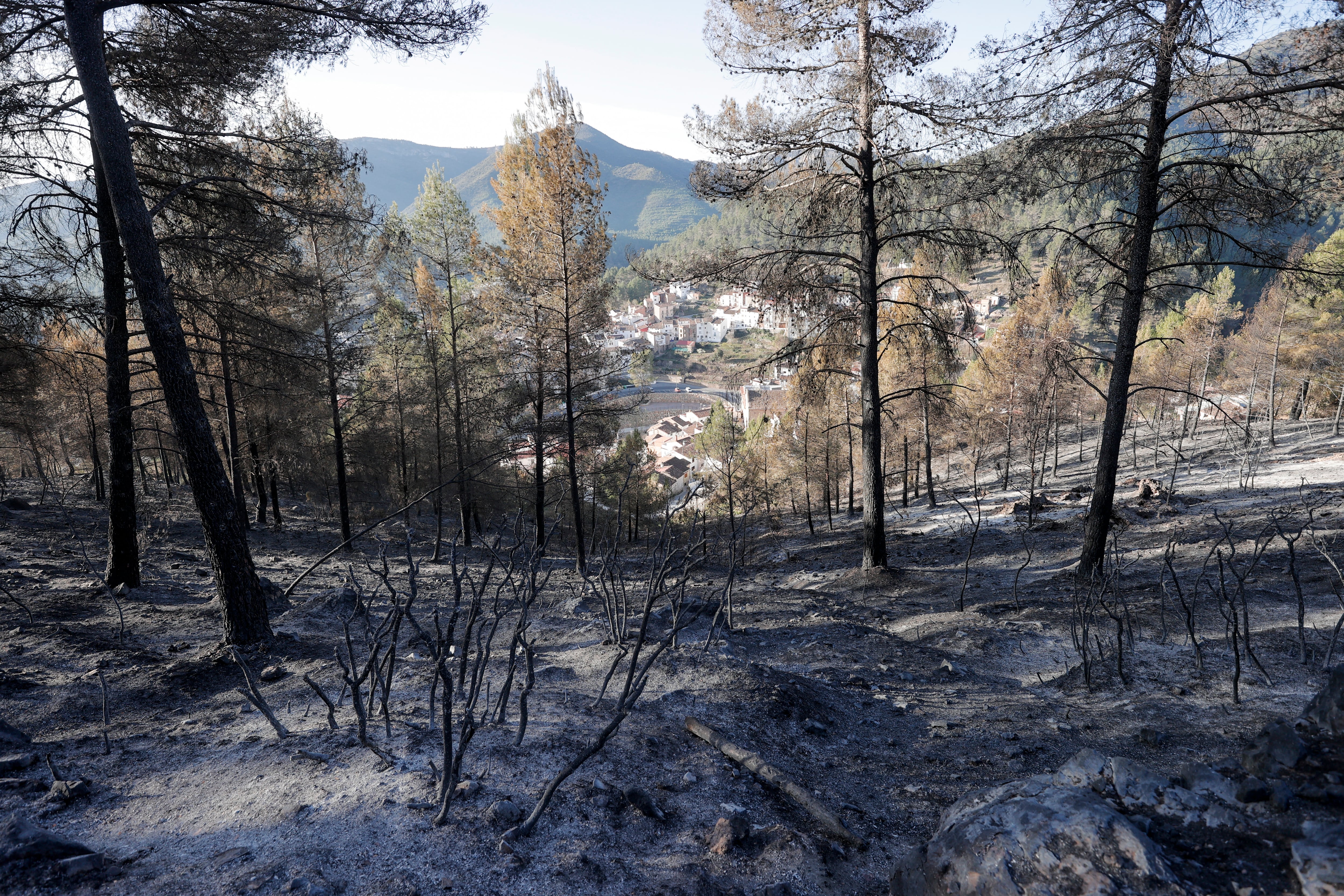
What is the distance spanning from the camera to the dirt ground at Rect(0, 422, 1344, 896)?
2420mm

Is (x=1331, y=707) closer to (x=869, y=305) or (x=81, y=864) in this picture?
(x=81, y=864)

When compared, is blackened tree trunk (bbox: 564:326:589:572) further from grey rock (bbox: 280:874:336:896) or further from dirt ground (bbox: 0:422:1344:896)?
grey rock (bbox: 280:874:336:896)

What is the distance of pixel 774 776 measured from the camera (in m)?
3.31

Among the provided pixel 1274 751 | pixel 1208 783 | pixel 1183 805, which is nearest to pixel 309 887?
pixel 1183 805

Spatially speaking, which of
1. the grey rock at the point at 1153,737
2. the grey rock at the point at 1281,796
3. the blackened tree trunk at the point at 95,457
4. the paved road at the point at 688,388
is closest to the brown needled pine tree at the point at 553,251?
the grey rock at the point at 1153,737

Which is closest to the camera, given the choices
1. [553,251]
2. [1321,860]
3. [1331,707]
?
[1321,860]

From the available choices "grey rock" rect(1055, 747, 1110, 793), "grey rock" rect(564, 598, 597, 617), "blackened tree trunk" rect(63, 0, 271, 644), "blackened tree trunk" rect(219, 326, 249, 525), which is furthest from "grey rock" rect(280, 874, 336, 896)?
"blackened tree trunk" rect(219, 326, 249, 525)

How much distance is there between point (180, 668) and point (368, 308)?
36.1 ft

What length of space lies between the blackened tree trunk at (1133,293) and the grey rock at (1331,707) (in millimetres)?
3892

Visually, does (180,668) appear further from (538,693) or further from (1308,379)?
(1308,379)

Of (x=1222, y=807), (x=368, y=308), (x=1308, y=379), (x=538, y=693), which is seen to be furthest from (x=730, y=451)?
(x=1308, y=379)

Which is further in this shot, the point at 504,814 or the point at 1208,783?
the point at 504,814

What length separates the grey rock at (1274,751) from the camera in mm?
2230

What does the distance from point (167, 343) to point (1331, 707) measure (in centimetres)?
766
